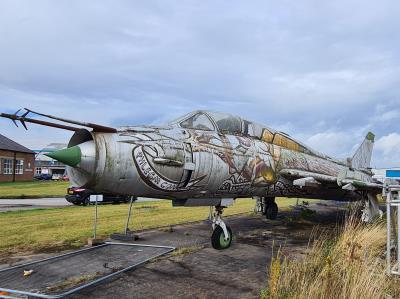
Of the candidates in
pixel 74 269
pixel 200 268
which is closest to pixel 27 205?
pixel 74 269

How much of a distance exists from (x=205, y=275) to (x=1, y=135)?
65.0 m

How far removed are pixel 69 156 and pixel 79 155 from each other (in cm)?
16

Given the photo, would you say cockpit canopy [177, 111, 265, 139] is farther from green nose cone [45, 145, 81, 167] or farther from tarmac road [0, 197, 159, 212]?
tarmac road [0, 197, 159, 212]

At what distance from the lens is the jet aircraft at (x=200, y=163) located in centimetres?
624

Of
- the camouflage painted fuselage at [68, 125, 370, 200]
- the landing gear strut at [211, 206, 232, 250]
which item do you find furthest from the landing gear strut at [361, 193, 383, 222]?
the landing gear strut at [211, 206, 232, 250]

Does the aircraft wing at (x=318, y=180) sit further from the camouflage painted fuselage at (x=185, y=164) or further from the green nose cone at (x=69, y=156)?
the green nose cone at (x=69, y=156)

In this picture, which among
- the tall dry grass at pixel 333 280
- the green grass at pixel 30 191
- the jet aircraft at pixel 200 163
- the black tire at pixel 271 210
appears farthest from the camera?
the green grass at pixel 30 191

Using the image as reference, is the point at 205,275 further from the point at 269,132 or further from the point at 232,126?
the point at 269,132

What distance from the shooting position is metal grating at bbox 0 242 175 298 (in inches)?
233

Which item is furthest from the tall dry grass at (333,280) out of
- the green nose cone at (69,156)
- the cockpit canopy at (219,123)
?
the cockpit canopy at (219,123)

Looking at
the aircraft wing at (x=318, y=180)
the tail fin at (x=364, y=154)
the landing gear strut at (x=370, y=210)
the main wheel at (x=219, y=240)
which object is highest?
the tail fin at (x=364, y=154)

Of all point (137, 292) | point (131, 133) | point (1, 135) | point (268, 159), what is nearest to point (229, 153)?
point (268, 159)

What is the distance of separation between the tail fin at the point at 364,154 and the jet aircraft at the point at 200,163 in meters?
3.67

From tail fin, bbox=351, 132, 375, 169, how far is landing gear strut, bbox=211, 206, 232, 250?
28.6 feet
